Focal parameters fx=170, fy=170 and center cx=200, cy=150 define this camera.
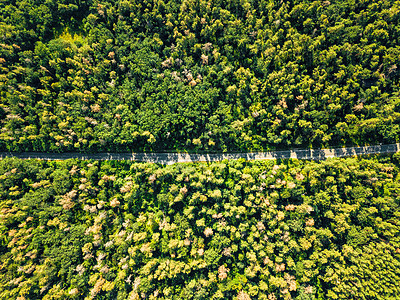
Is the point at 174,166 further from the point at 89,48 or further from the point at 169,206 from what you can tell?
the point at 89,48

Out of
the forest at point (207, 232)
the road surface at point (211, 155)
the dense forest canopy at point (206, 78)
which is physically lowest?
the forest at point (207, 232)

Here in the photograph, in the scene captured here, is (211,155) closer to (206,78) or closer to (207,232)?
(207,232)

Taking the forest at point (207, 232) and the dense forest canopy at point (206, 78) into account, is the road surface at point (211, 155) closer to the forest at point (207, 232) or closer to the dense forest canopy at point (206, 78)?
the dense forest canopy at point (206, 78)

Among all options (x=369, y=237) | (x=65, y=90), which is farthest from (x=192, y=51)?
(x=369, y=237)

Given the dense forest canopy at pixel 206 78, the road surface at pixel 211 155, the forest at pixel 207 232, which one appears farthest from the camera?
the road surface at pixel 211 155

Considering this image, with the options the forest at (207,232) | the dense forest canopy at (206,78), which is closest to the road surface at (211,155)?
the dense forest canopy at (206,78)

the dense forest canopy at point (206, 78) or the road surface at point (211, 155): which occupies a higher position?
the dense forest canopy at point (206, 78)
